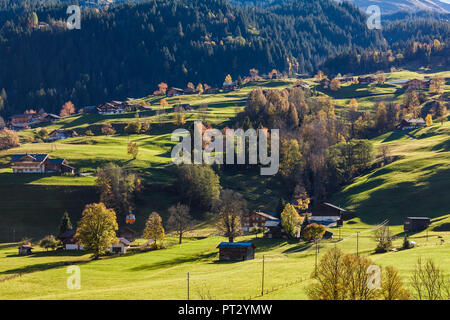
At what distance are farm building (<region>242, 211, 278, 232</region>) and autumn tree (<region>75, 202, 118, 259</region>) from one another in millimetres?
33386

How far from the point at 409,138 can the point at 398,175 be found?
1811 inches

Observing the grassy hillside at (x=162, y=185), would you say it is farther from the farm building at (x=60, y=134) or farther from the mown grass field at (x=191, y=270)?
the mown grass field at (x=191, y=270)

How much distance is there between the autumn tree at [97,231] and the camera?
8694cm

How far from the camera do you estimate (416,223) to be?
9456cm

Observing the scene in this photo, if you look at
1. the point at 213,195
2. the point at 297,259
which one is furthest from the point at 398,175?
the point at 297,259

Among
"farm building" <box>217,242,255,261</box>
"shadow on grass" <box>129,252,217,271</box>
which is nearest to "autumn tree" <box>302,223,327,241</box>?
"farm building" <box>217,242,255,261</box>

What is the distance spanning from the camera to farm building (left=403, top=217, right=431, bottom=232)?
93812mm

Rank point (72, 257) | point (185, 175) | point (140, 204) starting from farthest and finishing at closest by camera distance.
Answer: point (185, 175) < point (140, 204) < point (72, 257)

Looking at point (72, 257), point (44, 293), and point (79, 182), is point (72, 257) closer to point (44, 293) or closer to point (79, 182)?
point (44, 293)

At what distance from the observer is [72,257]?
87188mm

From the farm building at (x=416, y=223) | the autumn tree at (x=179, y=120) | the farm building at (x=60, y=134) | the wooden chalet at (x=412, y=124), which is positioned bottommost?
the farm building at (x=416, y=223)

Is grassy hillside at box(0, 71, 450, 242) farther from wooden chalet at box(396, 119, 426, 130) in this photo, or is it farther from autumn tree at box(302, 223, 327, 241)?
autumn tree at box(302, 223, 327, 241)

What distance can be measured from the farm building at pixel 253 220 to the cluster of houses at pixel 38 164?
48.8 meters

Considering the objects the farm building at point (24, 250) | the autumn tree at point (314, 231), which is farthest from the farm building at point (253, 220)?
the farm building at point (24, 250)
